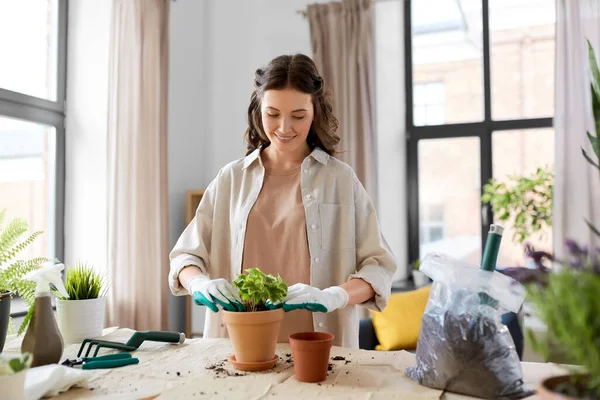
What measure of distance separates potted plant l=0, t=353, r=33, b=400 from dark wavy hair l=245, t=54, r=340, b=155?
0.98 m

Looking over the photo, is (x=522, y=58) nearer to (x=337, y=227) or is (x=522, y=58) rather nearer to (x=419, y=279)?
(x=419, y=279)

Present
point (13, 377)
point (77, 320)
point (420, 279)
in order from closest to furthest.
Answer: point (13, 377) → point (77, 320) → point (420, 279)

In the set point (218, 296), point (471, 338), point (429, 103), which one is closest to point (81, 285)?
point (218, 296)

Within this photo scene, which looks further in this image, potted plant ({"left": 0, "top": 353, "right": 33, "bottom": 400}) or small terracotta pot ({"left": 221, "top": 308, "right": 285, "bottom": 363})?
small terracotta pot ({"left": 221, "top": 308, "right": 285, "bottom": 363})

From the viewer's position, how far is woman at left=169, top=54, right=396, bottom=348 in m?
1.56

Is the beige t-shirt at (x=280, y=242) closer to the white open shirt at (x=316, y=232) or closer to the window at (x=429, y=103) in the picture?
the white open shirt at (x=316, y=232)

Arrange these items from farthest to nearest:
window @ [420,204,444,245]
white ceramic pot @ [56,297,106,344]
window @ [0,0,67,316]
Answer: window @ [420,204,444,245], window @ [0,0,67,316], white ceramic pot @ [56,297,106,344]

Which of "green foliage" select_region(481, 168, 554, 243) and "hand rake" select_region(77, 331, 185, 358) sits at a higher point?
"green foliage" select_region(481, 168, 554, 243)

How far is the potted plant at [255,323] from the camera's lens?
44.5 inches

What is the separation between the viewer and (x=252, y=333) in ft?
3.72

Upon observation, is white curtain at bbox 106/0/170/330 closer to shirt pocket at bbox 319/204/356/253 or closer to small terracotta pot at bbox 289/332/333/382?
shirt pocket at bbox 319/204/356/253

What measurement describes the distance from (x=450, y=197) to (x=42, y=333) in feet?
11.0

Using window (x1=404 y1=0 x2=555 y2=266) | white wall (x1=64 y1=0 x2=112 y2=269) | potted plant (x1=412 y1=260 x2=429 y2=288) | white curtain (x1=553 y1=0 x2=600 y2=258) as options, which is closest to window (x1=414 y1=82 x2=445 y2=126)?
window (x1=404 y1=0 x2=555 y2=266)

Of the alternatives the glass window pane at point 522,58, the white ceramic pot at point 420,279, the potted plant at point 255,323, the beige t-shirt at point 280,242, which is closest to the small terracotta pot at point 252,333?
the potted plant at point 255,323
